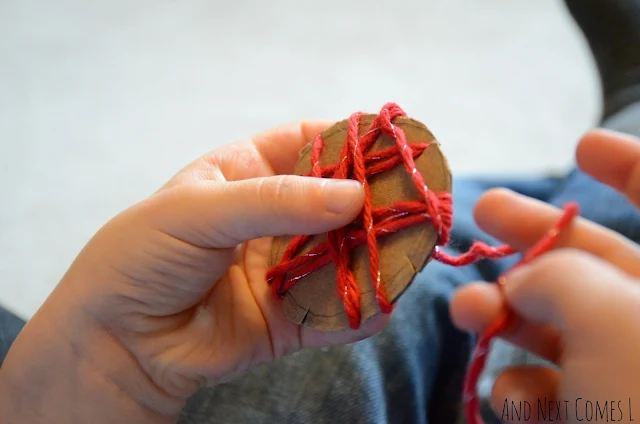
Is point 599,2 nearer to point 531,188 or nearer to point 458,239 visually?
point 531,188

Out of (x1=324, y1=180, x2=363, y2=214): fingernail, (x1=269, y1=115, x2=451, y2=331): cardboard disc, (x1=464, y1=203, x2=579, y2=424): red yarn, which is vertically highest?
(x1=324, y1=180, x2=363, y2=214): fingernail

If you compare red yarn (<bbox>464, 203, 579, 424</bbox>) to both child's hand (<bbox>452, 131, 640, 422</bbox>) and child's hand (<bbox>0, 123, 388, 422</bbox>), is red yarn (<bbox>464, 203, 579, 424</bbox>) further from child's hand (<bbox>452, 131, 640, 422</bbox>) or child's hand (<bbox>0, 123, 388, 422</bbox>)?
child's hand (<bbox>0, 123, 388, 422</bbox>)

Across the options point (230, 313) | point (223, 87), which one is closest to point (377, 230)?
point (230, 313)

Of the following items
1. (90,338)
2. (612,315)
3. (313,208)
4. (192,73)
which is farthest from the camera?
(192,73)

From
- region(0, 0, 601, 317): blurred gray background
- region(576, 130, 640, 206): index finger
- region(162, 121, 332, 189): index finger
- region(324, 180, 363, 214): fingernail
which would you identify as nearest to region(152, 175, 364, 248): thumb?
region(324, 180, 363, 214): fingernail

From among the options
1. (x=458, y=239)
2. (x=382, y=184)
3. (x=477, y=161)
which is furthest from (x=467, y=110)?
(x=382, y=184)

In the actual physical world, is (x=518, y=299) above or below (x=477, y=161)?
above

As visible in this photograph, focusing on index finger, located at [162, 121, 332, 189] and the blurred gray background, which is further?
the blurred gray background
